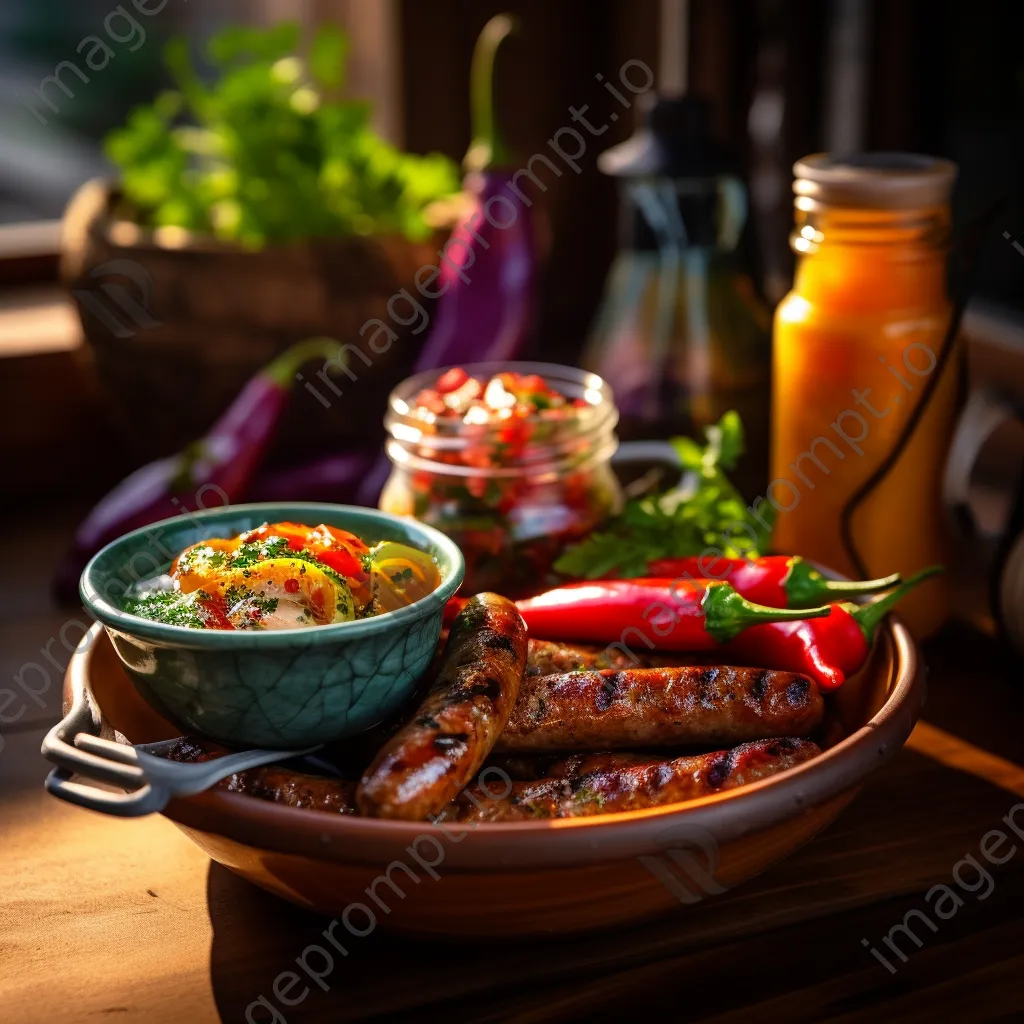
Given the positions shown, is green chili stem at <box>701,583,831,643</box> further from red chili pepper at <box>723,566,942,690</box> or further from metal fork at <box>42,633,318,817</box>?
metal fork at <box>42,633,318,817</box>

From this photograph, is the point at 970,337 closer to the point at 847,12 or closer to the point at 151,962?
the point at 847,12

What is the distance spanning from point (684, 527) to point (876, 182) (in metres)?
0.37

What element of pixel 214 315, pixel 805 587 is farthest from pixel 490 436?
pixel 214 315

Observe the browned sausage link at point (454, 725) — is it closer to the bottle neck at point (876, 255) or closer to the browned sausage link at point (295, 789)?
the browned sausage link at point (295, 789)

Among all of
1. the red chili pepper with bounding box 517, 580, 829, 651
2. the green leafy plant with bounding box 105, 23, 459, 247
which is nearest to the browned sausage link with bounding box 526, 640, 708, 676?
the red chili pepper with bounding box 517, 580, 829, 651

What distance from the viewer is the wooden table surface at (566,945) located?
0.82 metres

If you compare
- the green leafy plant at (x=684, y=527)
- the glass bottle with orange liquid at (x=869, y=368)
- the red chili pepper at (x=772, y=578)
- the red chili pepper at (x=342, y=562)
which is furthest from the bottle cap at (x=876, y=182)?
the red chili pepper at (x=342, y=562)

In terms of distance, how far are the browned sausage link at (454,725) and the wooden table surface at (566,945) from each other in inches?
5.2

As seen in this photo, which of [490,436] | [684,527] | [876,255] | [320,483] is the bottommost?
[320,483]

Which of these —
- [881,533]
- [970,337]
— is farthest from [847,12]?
[881,533]

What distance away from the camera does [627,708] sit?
915 mm

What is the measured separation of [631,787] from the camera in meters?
0.85

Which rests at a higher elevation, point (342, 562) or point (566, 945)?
point (342, 562)

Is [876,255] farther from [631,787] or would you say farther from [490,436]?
[631,787]
